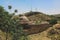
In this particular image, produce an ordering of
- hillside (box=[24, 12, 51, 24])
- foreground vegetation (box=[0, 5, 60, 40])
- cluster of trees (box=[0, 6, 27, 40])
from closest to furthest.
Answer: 1. cluster of trees (box=[0, 6, 27, 40])
2. foreground vegetation (box=[0, 5, 60, 40])
3. hillside (box=[24, 12, 51, 24])

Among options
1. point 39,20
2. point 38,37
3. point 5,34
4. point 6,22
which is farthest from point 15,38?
point 39,20

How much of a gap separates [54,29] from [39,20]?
590 centimetres

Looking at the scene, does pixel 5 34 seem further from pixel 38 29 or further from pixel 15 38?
pixel 38 29

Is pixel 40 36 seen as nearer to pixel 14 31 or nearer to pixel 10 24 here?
pixel 14 31

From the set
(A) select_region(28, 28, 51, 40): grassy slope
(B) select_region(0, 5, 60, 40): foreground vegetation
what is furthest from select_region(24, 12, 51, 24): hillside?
(A) select_region(28, 28, 51, 40): grassy slope

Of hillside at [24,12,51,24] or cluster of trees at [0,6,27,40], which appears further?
hillside at [24,12,51,24]

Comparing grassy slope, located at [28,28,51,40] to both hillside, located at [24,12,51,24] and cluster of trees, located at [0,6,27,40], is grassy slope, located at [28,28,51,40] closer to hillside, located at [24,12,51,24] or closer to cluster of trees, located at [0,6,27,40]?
hillside, located at [24,12,51,24]

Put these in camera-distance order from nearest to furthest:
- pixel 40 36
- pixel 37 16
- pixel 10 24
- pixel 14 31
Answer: pixel 10 24 < pixel 14 31 < pixel 40 36 < pixel 37 16

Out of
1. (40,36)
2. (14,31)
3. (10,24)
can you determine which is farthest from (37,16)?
(10,24)

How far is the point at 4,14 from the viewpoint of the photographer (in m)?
29.7

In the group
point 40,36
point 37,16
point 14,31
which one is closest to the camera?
point 14,31

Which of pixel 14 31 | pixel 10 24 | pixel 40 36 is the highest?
pixel 10 24

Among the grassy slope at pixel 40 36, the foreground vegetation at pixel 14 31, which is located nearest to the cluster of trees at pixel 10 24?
the foreground vegetation at pixel 14 31

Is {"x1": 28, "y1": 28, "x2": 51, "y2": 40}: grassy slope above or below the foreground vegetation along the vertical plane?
below
